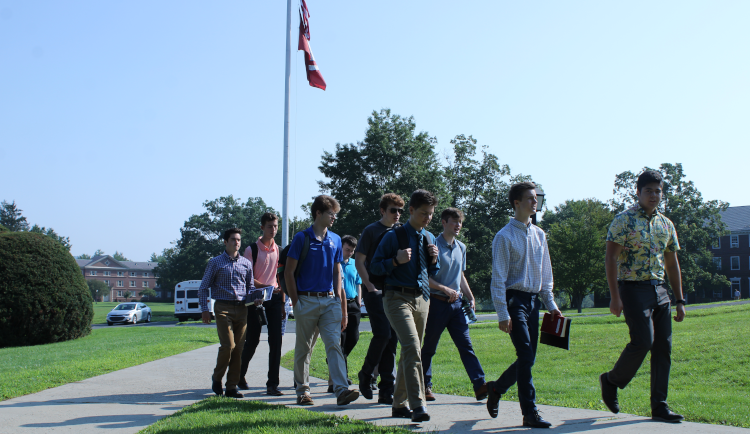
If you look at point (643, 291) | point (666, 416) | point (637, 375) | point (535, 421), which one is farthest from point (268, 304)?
point (637, 375)

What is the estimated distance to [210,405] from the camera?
19.0 ft

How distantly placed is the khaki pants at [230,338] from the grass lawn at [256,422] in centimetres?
98

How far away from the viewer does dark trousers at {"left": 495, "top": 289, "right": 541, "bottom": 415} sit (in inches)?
180

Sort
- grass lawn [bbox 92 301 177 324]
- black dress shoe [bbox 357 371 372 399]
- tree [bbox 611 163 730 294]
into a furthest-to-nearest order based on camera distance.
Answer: tree [bbox 611 163 730 294] < grass lawn [bbox 92 301 177 324] < black dress shoe [bbox 357 371 372 399]

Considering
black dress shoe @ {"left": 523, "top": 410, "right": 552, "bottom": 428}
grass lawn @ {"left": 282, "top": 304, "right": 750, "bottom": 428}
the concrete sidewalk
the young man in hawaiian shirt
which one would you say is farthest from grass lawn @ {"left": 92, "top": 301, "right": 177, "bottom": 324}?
the young man in hawaiian shirt

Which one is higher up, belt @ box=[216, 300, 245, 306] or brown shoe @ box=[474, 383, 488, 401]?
belt @ box=[216, 300, 245, 306]

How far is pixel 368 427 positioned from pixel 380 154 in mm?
40116

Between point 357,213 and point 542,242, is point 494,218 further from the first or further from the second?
point 542,242

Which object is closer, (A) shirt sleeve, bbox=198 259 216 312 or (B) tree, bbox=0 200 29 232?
Result: (A) shirt sleeve, bbox=198 259 216 312

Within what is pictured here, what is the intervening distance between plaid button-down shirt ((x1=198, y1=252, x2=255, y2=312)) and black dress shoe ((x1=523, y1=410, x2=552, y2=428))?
11.9 ft

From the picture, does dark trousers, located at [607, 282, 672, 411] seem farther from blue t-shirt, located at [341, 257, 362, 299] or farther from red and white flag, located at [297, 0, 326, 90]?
red and white flag, located at [297, 0, 326, 90]

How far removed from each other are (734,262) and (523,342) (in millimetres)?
87501

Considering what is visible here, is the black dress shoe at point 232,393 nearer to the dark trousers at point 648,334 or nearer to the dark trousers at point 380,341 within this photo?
the dark trousers at point 380,341

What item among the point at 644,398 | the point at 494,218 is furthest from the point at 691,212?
the point at 644,398
